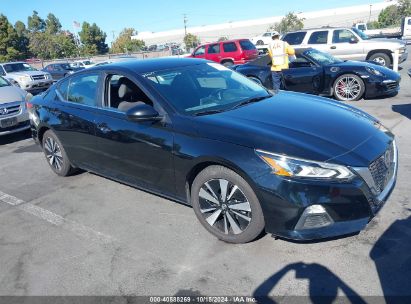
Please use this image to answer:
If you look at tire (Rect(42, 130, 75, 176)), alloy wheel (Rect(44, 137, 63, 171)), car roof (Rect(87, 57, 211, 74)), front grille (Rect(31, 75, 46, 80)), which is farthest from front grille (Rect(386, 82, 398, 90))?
front grille (Rect(31, 75, 46, 80))

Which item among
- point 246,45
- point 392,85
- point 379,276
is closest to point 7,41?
point 246,45

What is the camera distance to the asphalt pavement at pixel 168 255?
2869mm

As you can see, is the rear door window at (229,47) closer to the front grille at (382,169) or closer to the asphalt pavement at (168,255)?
the asphalt pavement at (168,255)

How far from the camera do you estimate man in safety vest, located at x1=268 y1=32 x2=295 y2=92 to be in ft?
29.5

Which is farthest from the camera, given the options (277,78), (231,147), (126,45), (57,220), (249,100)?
(126,45)

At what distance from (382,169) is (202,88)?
199cm

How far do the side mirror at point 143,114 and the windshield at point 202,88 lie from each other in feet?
0.68

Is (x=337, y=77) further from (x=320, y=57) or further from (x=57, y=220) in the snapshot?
(x=57, y=220)

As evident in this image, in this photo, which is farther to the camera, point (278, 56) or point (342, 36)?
point (342, 36)

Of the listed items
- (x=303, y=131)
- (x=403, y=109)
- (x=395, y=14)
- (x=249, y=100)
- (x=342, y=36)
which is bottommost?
(x=403, y=109)

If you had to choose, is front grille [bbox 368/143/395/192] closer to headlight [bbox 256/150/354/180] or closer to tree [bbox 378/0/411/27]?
headlight [bbox 256/150/354/180]

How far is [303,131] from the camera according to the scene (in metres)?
3.28

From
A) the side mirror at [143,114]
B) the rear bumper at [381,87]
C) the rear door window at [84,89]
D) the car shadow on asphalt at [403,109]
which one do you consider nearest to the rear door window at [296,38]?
the rear bumper at [381,87]

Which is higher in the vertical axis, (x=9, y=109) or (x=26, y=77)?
(x=26, y=77)
